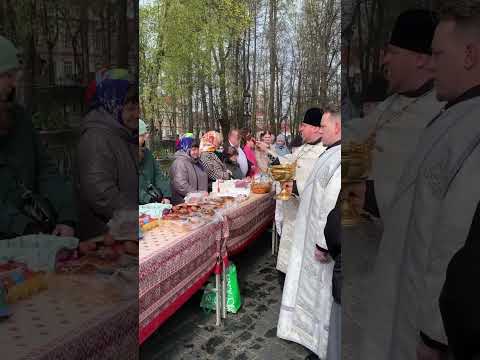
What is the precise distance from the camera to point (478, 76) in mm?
1057

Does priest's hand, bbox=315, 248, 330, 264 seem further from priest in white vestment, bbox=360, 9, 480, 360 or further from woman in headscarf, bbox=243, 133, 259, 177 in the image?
woman in headscarf, bbox=243, 133, 259, 177

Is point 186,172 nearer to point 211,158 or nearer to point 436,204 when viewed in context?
point 211,158

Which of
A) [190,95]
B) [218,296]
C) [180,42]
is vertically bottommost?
[218,296]

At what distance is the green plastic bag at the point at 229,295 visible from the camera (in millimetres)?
3924

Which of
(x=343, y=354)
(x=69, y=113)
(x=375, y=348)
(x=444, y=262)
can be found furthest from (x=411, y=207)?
(x=69, y=113)

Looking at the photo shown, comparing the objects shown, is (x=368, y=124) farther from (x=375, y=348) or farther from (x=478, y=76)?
(x=375, y=348)

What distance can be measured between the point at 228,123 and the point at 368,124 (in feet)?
21.7

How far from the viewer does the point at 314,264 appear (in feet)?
9.71

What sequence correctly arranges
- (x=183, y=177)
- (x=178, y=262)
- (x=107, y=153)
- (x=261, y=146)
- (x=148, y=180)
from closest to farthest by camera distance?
(x=107, y=153), (x=178, y=262), (x=148, y=180), (x=183, y=177), (x=261, y=146)

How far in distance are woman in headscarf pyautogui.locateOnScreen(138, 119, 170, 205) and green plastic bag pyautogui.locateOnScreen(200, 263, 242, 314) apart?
3.04 ft

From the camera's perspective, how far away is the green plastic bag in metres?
3.92

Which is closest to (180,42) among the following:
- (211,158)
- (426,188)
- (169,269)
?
(211,158)

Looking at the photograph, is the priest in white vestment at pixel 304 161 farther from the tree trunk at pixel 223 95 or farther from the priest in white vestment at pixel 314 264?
the tree trunk at pixel 223 95

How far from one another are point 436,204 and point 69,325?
3.81 feet
